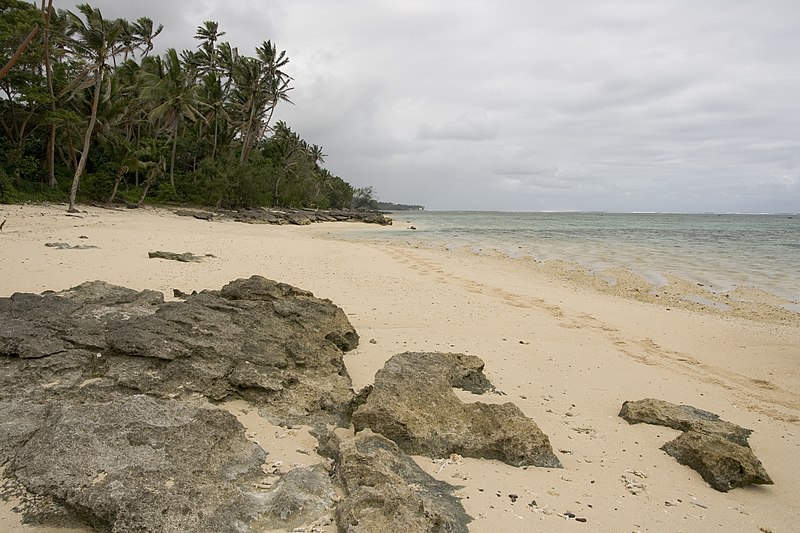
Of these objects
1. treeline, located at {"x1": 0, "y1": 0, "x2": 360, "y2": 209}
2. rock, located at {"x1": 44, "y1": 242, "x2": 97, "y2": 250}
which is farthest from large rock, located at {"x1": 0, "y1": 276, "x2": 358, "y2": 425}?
treeline, located at {"x1": 0, "y1": 0, "x2": 360, "y2": 209}

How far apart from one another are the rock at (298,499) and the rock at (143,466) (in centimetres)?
10

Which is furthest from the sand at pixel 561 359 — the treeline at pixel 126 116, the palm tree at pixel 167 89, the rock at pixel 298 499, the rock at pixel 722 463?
the palm tree at pixel 167 89

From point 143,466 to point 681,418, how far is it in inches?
155

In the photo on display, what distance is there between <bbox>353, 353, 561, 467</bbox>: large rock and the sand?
11 centimetres

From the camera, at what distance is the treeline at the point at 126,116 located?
24.2 meters

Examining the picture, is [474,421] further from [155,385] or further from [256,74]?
[256,74]

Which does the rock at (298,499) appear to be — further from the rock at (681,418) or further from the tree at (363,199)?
the tree at (363,199)

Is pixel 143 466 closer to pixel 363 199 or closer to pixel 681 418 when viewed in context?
pixel 681 418

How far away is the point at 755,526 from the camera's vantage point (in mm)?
2812

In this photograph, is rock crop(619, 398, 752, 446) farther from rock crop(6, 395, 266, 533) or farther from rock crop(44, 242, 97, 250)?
rock crop(44, 242, 97, 250)

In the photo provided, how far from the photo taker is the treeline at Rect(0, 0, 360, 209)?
24203 mm

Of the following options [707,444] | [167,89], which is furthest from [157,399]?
[167,89]

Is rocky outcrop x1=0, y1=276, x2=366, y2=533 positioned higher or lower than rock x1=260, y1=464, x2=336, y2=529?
higher

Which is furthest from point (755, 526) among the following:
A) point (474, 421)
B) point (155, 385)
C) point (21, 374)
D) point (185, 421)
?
point (21, 374)
